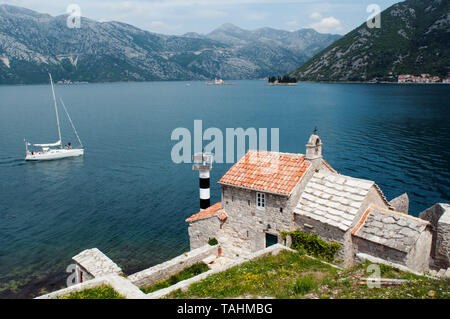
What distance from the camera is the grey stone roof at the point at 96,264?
1767 cm

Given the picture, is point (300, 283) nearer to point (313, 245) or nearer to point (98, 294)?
point (313, 245)

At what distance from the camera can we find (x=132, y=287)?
46.8 feet

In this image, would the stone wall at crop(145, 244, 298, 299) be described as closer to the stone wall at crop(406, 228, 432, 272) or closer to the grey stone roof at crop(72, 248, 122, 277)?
the grey stone roof at crop(72, 248, 122, 277)

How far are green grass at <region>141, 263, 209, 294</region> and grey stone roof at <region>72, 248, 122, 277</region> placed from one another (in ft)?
9.37

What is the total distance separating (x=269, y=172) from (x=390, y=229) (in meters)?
8.31

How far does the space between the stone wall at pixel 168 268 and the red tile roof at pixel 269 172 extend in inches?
207

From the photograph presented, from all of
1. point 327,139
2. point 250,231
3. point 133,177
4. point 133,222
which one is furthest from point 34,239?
point 327,139

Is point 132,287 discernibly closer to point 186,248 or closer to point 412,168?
point 186,248

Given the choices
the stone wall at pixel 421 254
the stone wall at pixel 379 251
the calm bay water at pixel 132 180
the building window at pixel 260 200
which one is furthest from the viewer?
the calm bay water at pixel 132 180

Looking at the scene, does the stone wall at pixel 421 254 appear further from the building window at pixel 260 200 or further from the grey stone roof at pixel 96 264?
the grey stone roof at pixel 96 264

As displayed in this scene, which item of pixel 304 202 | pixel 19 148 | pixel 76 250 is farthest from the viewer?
pixel 19 148

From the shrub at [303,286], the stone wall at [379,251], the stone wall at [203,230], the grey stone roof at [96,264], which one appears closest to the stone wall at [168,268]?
the stone wall at [203,230]

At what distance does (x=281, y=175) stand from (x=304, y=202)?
237cm

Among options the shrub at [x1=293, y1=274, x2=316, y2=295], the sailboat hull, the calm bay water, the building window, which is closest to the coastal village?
the building window
